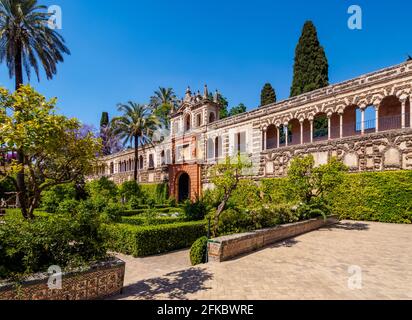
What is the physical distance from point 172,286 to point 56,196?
21945 mm

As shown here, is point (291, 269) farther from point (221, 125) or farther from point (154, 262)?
point (221, 125)

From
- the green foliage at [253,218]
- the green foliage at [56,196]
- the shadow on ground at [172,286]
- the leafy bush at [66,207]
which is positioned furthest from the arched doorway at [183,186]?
the shadow on ground at [172,286]

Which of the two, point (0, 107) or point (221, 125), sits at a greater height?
point (221, 125)

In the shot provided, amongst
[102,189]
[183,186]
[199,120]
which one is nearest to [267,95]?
→ [199,120]

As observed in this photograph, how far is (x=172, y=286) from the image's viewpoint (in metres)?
7.33

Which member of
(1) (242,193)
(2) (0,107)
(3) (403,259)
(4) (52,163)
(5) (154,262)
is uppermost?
(2) (0,107)

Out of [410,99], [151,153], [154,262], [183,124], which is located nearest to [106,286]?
[154,262]

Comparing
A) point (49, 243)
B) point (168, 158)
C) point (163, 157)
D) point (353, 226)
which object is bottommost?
point (353, 226)

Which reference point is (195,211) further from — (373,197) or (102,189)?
(102,189)

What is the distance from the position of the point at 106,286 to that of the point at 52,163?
6.37 m

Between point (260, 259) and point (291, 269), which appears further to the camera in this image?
point (260, 259)

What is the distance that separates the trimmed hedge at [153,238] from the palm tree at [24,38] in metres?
Result: 14.3

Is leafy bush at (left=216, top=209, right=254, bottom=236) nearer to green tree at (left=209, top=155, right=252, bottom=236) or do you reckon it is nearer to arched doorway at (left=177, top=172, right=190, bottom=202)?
green tree at (left=209, top=155, right=252, bottom=236)
